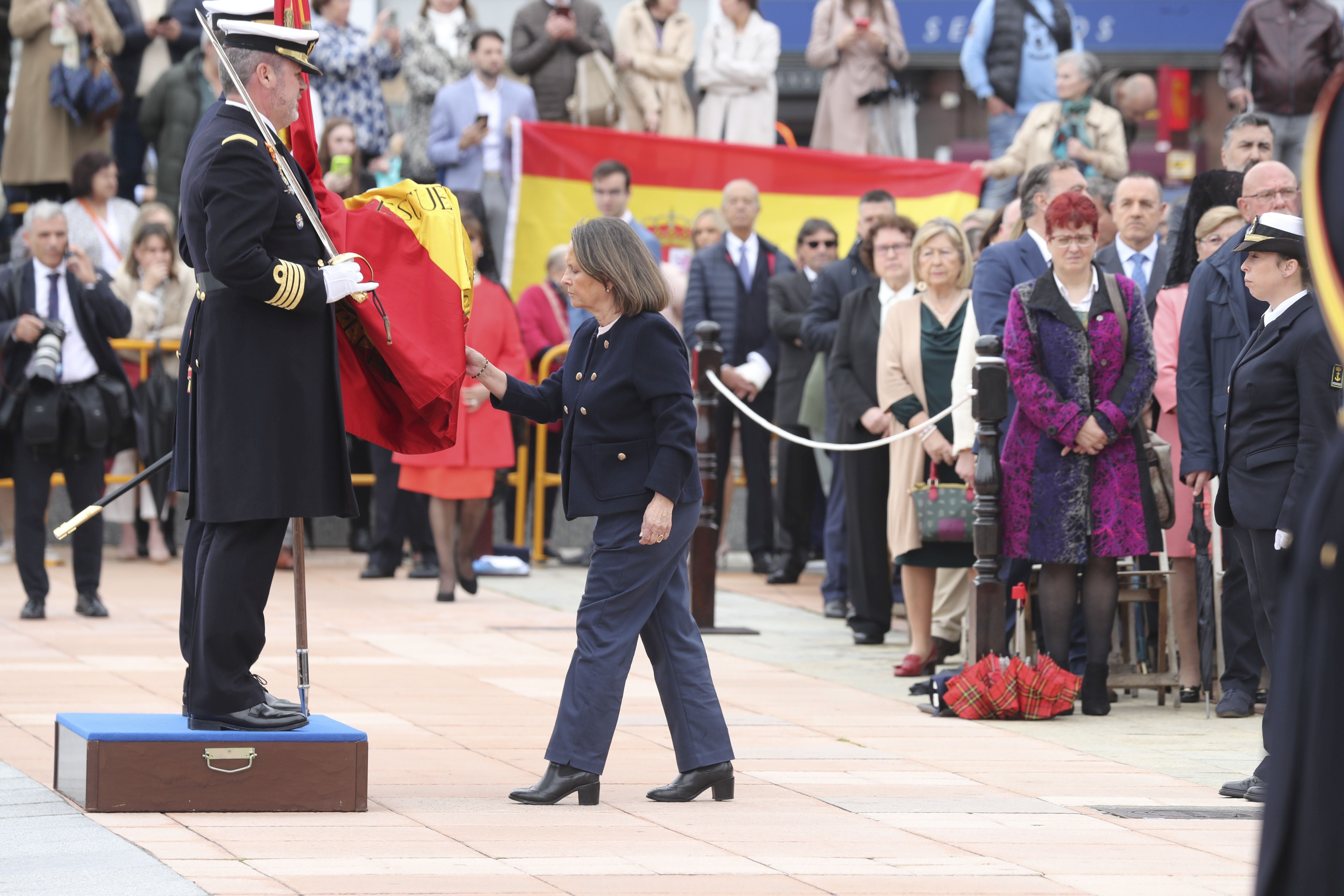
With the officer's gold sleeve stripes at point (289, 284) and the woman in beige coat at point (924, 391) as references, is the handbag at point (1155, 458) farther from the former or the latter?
the officer's gold sleeve stripes at point (289, 284)

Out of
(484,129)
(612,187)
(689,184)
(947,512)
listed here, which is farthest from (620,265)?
(689,184)

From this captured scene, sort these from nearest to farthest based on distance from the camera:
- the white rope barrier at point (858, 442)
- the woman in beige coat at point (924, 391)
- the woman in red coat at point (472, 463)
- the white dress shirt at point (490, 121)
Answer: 1. the white rope barrier at point (858, 442)
2. the woman in beige coat at point (924, 391)
3. the woman in red coat at point (472, 463)
4. the white dress shirt at point (490, 121)

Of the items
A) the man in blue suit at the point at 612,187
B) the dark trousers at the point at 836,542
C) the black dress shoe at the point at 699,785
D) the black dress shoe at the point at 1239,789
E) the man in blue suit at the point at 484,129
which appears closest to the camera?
the black dress shoe at the point at 699,785

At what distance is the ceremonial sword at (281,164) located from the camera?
5.67 meters

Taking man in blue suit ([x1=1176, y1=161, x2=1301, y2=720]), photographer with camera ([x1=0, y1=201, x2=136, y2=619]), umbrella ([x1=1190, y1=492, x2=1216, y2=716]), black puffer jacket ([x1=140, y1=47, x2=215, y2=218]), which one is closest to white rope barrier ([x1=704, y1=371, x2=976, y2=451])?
man in blue suit ([x1=1176, y1=161, x2=1301, y2=720])

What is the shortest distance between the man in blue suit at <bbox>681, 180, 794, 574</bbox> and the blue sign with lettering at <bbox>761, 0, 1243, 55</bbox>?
1031cm

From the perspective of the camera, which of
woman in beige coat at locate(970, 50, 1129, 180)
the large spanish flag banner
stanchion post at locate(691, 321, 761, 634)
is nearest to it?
stanchion post at locate(691, 321, 761, 634)

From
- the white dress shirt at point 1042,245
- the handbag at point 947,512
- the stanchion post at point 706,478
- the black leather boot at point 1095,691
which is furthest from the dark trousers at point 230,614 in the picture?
the stanchion post at point 706,478

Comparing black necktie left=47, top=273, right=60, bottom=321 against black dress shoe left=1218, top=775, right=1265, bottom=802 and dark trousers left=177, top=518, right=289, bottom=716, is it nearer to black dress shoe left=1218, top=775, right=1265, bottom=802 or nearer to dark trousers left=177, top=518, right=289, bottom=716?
dark trousers left=177, top=518, right=289, bottom=716

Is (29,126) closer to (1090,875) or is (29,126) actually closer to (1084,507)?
(1084,507)

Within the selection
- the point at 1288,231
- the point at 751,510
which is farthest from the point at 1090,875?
the point at 751,510

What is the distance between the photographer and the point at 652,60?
50.1 feet

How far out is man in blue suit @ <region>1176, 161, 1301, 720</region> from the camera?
769 centimetres

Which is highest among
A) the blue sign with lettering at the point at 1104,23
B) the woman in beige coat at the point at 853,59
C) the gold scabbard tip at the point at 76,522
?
the blue sign with lettering at the point at 1104,23
